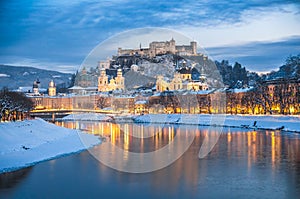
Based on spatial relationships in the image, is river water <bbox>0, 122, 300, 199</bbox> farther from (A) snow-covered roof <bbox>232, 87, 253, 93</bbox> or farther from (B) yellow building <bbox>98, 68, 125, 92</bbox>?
(B) yellow building <bbox>98, 68, 125, 92</bbox>

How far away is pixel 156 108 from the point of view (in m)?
93.2

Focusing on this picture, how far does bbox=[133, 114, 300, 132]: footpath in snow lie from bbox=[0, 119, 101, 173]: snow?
21.4 meters

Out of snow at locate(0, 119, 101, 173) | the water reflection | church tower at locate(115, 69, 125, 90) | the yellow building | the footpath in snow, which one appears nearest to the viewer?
the water reflection

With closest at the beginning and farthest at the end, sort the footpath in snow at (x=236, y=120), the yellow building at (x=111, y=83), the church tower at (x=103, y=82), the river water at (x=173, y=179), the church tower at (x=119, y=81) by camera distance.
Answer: the river water at (x=173, y=179), the footpath in snow at (x=236, y=120), the yellow building at (x=111, y=83), the church tower at (x=119, y=81), the church tower at (x=103, y=82)

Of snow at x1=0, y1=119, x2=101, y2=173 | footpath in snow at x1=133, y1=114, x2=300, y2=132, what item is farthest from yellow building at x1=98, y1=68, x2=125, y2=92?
snow at x1=0, y1=119, x2=101, y2=173

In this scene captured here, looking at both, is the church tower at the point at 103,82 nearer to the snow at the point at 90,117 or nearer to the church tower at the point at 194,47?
the church tower at the point at 194,47

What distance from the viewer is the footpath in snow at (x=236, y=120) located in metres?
48.1

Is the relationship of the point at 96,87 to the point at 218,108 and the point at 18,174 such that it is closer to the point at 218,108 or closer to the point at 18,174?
the point at 218,108

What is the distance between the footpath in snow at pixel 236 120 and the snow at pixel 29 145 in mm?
21424

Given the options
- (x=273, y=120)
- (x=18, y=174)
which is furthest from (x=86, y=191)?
(x=273, y=120)

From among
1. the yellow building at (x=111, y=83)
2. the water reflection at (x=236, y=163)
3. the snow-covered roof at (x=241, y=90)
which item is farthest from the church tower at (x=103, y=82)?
the water reflection at (x=236, y=163)

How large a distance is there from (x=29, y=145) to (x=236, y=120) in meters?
35.1

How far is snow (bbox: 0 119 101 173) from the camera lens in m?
24.1

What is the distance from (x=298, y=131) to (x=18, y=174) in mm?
29953
